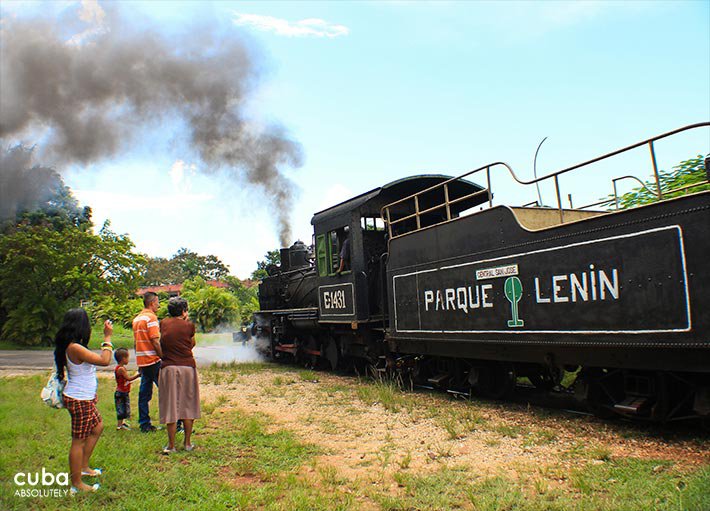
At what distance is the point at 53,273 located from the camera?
21.7 m

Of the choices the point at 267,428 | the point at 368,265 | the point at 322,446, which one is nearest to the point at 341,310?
the point at 368,265

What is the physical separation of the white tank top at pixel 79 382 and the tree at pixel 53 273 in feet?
60.5

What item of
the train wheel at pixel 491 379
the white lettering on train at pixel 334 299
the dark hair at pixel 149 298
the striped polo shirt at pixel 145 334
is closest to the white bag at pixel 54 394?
the striped polo shirt at pixel 145 334

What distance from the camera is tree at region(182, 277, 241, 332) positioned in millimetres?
32625

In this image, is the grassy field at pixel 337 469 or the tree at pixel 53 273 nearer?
the grassy field at pixel 337 469

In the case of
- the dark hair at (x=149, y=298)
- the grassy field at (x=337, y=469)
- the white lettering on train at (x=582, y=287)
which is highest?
the dark hair at (x=149, y=298)

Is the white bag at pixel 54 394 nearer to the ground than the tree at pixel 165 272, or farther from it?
nearer to the ground

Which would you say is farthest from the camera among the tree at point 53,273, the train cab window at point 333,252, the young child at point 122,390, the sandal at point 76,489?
the tree at point 53,273

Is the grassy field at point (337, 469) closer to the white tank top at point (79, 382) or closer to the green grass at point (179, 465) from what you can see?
the green grass at point (179, 465)

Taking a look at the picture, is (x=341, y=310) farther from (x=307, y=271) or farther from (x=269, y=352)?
(x=269, y=352)

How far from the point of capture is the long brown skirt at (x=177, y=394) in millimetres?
5680

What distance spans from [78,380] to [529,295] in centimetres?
483

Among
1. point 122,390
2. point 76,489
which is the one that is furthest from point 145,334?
point 76,489

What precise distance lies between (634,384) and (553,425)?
0.99 m
